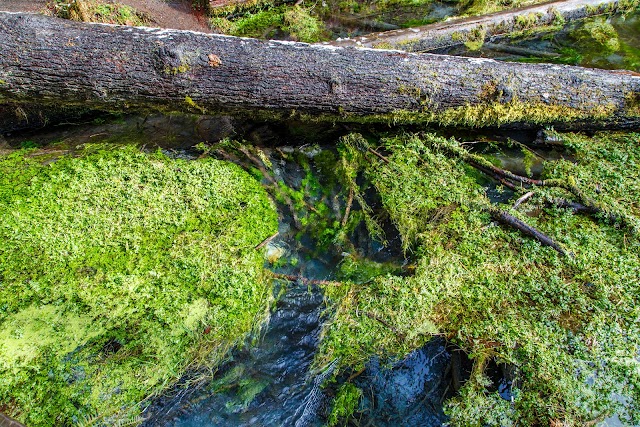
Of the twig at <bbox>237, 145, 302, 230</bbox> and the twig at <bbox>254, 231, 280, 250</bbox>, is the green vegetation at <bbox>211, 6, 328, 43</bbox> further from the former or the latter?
the twig at <bbox>254, 231, 280, 250</bbox>

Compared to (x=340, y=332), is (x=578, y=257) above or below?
above

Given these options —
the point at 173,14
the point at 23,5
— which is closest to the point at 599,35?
the point at 173,14

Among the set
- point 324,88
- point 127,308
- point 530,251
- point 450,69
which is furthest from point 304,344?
point 450,69

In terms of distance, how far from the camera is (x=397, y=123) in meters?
4.27

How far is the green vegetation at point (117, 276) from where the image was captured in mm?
2684

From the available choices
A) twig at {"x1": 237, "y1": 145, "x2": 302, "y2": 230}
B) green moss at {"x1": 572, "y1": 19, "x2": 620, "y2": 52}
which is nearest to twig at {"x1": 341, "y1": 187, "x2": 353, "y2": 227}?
twig at {"x1": 237, "y1": 145, "x2": 302, "y2": 230}

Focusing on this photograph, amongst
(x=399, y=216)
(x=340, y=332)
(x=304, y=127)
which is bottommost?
(x=340, y=332)

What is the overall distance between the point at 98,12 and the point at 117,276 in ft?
12.4

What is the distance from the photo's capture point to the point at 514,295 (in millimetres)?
3195

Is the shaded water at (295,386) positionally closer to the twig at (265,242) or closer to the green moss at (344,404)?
the green moss at (344,404)

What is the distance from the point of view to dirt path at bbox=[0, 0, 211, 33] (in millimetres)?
5430

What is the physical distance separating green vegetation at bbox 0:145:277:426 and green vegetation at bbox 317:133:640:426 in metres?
0.88

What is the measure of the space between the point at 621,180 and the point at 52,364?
16.5ft

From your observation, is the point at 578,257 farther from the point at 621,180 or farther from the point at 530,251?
the point at 621,180
